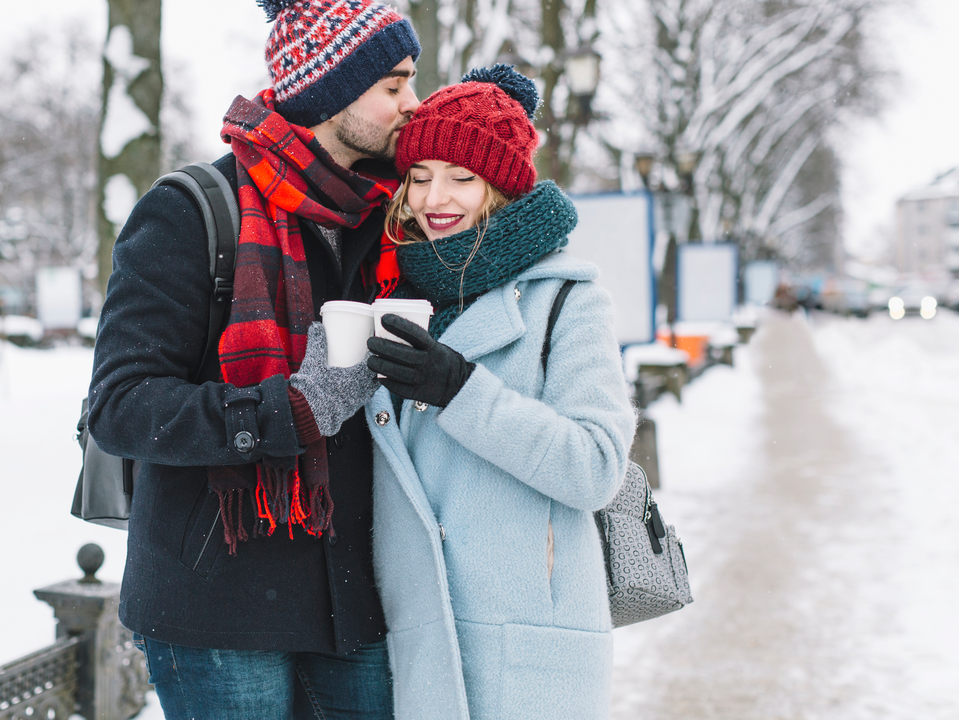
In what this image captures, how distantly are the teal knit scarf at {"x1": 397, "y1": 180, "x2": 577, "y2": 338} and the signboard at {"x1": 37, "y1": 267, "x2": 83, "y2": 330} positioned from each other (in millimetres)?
26528

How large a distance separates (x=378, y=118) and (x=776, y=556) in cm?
495

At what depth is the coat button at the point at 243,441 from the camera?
60.4 inches

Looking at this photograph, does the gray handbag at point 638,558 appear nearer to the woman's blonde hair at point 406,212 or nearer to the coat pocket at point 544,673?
the coat pocket at point 544,673

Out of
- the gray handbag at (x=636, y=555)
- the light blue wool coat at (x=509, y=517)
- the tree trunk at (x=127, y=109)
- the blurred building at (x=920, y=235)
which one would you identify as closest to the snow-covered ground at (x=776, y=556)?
the gray handbag at (x=636, y=555)

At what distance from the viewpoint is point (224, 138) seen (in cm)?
192

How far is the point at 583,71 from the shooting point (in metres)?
10.4

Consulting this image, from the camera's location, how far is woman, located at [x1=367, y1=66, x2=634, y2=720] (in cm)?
166

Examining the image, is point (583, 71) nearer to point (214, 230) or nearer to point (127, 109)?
point (127, 109)

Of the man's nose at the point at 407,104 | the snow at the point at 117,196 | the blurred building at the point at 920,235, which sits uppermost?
the blurred building at the point at 920,235

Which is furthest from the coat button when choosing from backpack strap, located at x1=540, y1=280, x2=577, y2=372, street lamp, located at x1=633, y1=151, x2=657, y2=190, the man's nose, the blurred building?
the blurred building

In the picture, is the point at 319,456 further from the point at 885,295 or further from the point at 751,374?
the point at 885,295

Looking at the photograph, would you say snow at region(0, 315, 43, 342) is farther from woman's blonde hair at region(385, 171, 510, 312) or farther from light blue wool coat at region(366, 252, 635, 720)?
light blue wool coat at region(366, 252, 635, 720)

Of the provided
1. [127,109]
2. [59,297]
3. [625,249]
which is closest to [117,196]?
[127,109]

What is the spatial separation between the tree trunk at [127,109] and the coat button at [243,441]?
560 cm
